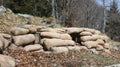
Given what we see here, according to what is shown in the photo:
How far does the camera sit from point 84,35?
19.1m

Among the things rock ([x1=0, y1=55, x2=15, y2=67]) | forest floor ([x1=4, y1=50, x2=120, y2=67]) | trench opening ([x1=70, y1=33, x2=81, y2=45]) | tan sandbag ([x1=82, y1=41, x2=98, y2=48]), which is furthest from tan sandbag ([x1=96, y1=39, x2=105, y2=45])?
rock ([x1=0, y1=55, x2=15, y2=67])

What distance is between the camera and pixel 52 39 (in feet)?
54.2

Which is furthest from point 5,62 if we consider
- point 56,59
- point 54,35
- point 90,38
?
point 90,38

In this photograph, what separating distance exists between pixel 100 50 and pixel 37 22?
624 cm

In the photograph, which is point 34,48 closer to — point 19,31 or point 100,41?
point 19,31

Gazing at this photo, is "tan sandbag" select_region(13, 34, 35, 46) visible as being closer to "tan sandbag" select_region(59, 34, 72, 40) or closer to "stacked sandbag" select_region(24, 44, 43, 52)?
"stacked sandbag" select_region(24, 44, 43, 52)

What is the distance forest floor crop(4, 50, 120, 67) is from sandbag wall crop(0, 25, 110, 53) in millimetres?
665

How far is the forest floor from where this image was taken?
13.0 metres

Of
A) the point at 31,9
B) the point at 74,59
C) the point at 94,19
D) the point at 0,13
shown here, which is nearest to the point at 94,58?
the point at 74,59

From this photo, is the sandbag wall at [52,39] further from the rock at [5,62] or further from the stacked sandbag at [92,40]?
the rock at [5,62]

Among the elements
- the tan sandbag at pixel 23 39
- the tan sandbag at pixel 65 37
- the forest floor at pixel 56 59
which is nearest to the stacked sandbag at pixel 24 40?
the tan sandbag at pixel 23 39

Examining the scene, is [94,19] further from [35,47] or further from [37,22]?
[35,47]

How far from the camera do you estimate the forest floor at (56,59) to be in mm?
13016

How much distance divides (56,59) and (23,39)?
7.34 feet
